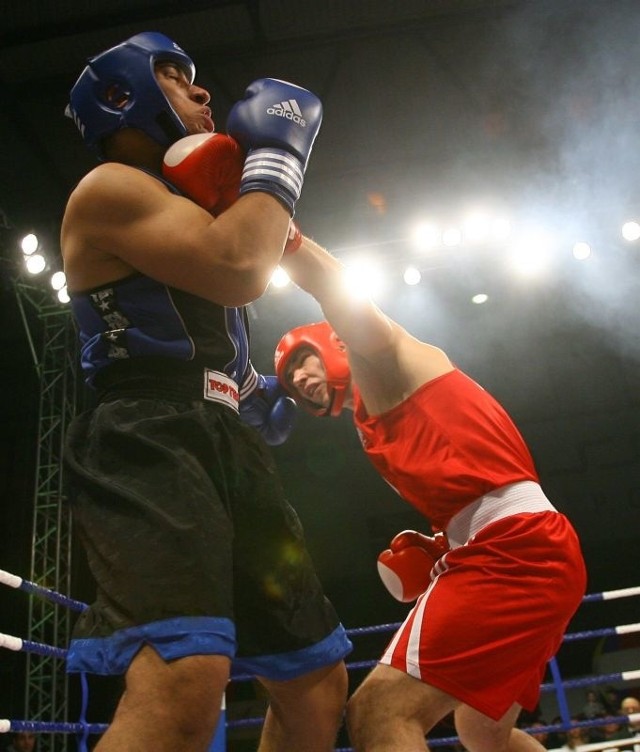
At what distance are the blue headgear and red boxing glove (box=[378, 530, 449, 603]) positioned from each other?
1098mm

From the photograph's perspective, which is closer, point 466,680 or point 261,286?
point 261,286

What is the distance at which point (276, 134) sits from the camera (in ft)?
3.97

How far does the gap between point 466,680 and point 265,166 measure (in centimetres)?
96

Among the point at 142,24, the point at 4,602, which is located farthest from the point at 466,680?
the point at 4,602

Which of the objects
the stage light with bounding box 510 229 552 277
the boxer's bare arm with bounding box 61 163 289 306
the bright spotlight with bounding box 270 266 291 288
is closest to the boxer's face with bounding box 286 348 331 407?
the boxer's bare arm with bounding box 61 163 289 306

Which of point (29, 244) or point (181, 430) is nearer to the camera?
point (181, 430)

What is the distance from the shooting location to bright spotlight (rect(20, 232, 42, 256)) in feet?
17.6

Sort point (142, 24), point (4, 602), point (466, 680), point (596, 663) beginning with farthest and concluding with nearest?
point (596, 663)
point (4, 602)
point (142, 24)
point (466, 680)

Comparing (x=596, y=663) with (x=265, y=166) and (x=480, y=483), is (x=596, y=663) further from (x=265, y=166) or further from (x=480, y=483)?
(x=265, y=166)

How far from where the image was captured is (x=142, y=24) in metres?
4.84

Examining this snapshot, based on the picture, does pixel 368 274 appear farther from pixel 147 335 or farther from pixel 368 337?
pixel 147 335

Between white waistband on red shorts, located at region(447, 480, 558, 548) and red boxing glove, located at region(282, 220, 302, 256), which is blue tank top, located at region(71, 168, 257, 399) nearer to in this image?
red boxing glove, located at region(282, 220, 302, 256)

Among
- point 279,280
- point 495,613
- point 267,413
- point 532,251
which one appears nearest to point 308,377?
point 267,413

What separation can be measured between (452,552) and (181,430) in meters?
0.66
